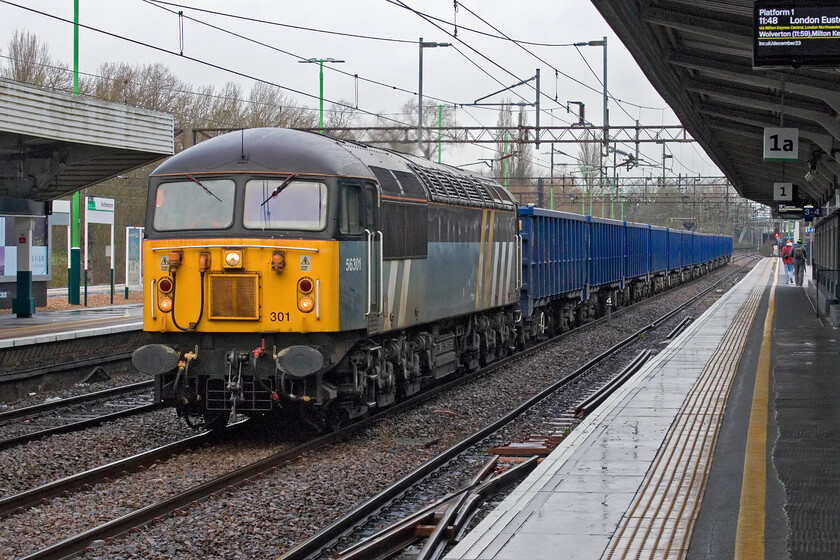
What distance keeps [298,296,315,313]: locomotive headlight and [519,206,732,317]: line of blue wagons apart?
35.8 feet

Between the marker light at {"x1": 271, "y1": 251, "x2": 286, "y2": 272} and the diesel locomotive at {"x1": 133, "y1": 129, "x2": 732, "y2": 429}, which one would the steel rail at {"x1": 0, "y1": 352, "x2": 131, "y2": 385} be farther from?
the marker light at {"x1": 271, "y1": 251, "x2": 286, "y2": 272}

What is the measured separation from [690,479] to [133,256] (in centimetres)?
3000

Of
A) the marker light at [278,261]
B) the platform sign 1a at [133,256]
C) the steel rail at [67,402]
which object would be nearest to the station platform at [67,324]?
the steel rail at [67,402]

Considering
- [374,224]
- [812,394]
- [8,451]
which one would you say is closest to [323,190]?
[374,224]

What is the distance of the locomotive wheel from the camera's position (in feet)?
38.9

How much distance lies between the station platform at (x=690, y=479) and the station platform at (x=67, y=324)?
31.2 ft

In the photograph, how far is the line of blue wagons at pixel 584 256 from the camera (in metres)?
22.1

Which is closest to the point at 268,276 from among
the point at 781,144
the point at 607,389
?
the point at 607,389

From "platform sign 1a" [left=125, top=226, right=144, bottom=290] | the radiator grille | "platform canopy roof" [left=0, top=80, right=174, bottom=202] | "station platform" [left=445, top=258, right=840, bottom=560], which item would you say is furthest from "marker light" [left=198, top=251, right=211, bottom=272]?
"platform sign 1a" [left=125, top=226, right=144, bottom=290]

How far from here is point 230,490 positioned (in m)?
9.45

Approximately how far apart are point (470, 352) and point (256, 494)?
345 inches

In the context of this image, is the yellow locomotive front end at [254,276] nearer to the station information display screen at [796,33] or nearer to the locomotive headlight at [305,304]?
the locomotive headlight at [305,304]

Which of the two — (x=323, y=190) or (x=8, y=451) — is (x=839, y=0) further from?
(x=8, y=451)

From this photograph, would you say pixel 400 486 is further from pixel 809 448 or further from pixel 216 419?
pixel 809 448
